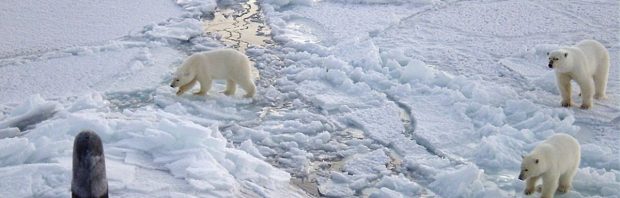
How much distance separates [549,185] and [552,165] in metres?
0.14

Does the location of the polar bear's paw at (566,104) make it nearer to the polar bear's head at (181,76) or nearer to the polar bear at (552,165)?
the polar bear at (552,165)

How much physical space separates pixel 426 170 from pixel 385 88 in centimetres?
174

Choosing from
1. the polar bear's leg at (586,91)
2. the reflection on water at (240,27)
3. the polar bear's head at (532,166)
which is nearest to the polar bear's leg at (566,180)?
the polar bear's head at (532,166)

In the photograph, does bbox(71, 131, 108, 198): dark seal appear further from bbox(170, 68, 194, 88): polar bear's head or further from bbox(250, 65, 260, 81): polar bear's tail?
bbox(250, 65, 260, 81): polar bear's tail

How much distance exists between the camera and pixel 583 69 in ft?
20.8

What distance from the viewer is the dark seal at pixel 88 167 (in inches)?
116

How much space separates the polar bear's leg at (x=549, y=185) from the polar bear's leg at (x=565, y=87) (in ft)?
6.31

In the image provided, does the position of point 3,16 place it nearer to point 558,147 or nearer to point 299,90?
point 299,90

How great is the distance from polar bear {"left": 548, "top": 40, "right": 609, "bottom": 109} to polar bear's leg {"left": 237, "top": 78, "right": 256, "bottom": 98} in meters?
2.54

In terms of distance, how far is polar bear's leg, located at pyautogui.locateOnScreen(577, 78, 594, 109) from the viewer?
20.7 ft

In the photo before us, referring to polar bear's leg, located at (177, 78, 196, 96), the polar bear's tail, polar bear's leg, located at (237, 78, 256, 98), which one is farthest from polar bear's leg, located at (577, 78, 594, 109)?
polar bear's leg, located at (177, 78, 196, 96)

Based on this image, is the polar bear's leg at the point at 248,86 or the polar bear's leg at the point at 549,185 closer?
the polar bear's leg at the point at 549,185

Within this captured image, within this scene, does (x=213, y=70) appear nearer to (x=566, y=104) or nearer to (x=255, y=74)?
(x=255, y=74)

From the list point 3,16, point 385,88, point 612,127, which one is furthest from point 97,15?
point 612,127
